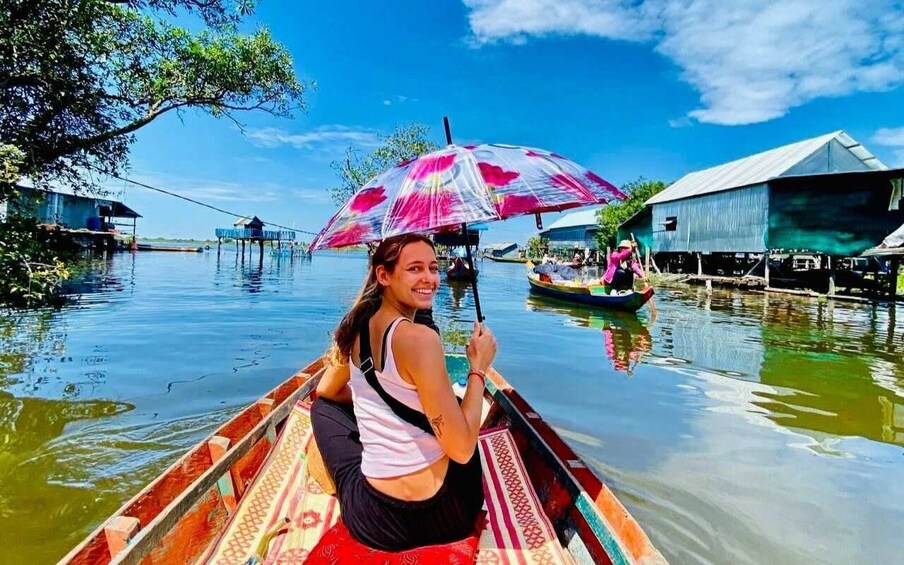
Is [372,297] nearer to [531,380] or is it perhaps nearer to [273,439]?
[273,439]

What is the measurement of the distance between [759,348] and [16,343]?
15640 mm

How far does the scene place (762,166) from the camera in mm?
27172

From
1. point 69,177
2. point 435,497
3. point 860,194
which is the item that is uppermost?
point 860,194

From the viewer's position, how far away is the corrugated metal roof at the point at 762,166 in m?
24.7

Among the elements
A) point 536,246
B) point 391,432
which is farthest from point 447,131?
point 536,246

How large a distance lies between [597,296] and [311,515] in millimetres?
15989

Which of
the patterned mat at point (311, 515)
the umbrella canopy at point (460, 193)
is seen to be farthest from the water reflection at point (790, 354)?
the umbrella canopy at point (460, 193)

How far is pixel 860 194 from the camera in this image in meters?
22.2

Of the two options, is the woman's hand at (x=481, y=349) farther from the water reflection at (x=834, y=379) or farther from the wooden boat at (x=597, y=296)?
the wooden boat at (x=597, y=296)

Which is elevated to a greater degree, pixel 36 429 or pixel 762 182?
pixel 762 182

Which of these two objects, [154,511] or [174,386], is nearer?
[154,511]

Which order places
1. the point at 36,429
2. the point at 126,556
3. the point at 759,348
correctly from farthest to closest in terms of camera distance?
the point at 759,348, the point at 36,429, the point at 126,556

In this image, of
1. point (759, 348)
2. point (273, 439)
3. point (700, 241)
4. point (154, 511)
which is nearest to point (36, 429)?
point (273, 439)

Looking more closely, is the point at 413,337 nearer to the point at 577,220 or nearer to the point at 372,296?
the point at 372,296
